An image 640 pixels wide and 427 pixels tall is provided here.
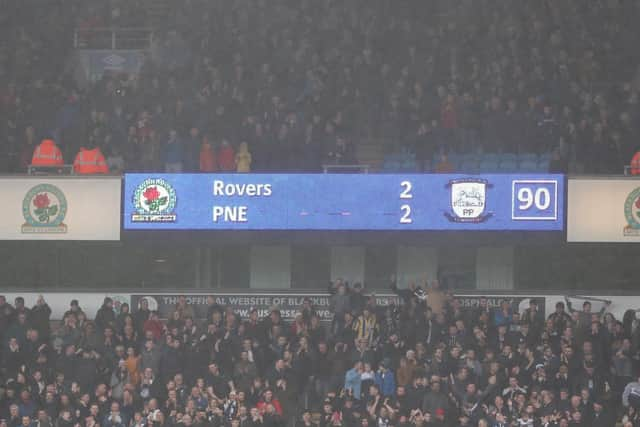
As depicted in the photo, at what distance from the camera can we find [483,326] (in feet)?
82.2

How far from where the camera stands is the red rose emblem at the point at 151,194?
2686 centimetres

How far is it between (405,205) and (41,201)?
664 cm

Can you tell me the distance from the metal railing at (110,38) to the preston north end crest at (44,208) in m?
6.00

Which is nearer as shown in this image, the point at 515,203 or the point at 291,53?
the point at 515,203

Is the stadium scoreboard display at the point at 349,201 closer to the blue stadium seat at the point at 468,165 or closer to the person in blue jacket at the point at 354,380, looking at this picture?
the blue stadium seat at the point at 468,165

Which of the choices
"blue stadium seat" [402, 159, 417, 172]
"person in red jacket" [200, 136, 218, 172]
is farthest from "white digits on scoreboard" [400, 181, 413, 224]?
"person in red jacket" [200, 136, 218, 172]

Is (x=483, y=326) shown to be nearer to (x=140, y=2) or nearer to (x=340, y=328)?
(x=340, y=328)

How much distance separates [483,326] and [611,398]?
8.32ft

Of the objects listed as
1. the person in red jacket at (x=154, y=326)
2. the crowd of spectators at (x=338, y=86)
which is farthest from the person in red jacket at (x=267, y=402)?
the crowd of spectators at (x=338, y=86)

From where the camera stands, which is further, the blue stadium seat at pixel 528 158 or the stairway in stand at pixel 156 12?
the stairway in stand at pixel 156 12

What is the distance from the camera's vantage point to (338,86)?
2873 centimetres

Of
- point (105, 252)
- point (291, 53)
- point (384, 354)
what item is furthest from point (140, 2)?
point (384, 354)

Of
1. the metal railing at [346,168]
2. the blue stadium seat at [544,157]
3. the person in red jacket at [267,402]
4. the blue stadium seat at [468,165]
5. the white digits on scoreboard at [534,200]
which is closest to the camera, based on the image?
the person in red jacket at [267,402]

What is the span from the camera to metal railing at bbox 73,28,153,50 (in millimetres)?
32906
